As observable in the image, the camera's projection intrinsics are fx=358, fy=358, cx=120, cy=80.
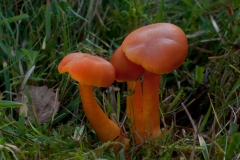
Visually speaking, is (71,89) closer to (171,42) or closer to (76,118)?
(76,118)

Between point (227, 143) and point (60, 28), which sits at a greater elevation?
point (60, 28)

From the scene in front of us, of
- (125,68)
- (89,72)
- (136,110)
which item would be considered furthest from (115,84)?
(89,72)

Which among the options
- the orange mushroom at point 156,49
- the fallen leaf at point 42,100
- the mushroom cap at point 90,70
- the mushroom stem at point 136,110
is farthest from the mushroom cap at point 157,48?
the fallen leaf at point 42,100

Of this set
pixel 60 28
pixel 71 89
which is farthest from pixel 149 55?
pixel 60 28

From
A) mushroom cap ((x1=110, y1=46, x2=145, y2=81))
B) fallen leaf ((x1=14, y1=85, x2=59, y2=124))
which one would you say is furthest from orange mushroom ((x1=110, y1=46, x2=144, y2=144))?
fallen leaf ((x1=14, y1=85, x2=59, y2=124))

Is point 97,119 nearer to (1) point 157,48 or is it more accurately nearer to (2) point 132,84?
(2) point 132,84

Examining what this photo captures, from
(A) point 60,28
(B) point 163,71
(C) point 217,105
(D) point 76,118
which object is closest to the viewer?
(B) point 163,71

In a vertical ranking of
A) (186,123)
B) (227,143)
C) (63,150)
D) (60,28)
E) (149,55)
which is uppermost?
(149,55)
